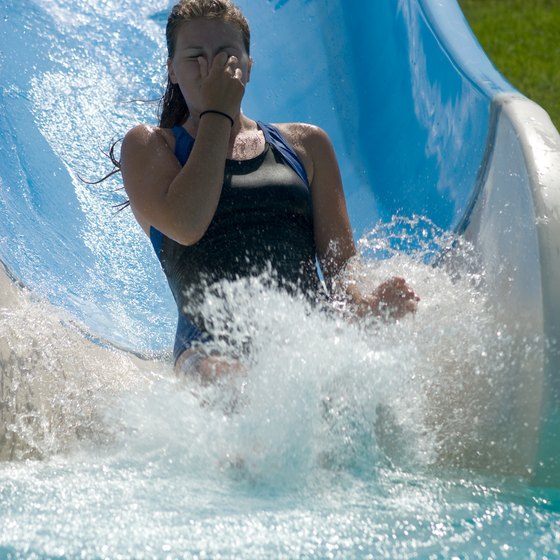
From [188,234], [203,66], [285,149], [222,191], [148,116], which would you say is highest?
[148,116]

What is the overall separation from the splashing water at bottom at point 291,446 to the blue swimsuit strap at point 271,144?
0.25m

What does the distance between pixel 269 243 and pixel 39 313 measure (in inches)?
18.9

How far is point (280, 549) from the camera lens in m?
1.35

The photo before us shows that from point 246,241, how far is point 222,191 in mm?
107

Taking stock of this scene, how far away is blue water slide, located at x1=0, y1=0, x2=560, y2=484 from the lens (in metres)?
1.75

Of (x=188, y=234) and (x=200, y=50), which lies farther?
(x=200, y=50)

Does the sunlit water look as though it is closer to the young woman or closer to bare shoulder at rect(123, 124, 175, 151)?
the young woman

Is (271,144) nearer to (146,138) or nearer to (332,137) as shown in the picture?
(146,138)

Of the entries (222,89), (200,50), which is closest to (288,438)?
(222,89)

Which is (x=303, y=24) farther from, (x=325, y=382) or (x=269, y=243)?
(x=325, y=382)

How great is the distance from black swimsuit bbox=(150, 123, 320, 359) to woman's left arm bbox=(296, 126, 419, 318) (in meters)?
0.03

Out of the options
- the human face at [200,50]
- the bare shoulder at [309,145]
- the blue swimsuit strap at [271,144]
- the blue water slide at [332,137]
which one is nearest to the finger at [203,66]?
the human face at [200,50]

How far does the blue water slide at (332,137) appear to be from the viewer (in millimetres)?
1750

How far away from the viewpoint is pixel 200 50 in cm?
207
